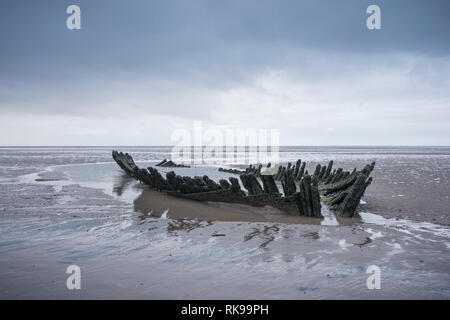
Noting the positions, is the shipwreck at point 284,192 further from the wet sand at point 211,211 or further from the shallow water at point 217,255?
the shallow water at point 217,255

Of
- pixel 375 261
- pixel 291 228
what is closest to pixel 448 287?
pixel 375 261

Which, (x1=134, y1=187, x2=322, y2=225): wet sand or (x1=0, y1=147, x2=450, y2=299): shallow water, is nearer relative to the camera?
(x1=0, y1=147, x2=450, y2=299): shallow water

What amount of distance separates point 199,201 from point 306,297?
6434mm

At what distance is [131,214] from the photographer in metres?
7.77

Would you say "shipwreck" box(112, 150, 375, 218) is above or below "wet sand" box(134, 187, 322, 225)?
above

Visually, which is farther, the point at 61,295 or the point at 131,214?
the point at 131,214

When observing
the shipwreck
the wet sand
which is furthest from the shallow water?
the shipwreck

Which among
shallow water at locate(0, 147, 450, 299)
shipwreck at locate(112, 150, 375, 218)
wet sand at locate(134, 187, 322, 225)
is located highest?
shipwreck at locate(112, 150, 375, 218)

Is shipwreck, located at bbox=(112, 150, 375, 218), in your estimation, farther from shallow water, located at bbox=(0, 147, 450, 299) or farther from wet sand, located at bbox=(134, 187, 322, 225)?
shallow water, located at bbox=(0, 147, 450, 299)

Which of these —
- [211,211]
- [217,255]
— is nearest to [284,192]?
[211,211]

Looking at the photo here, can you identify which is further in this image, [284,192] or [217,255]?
[284,192]

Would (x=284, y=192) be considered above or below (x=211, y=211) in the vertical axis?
above

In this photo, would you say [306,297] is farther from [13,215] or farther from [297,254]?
[13,215]

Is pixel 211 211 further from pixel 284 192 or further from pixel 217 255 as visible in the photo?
pixel 217 255
